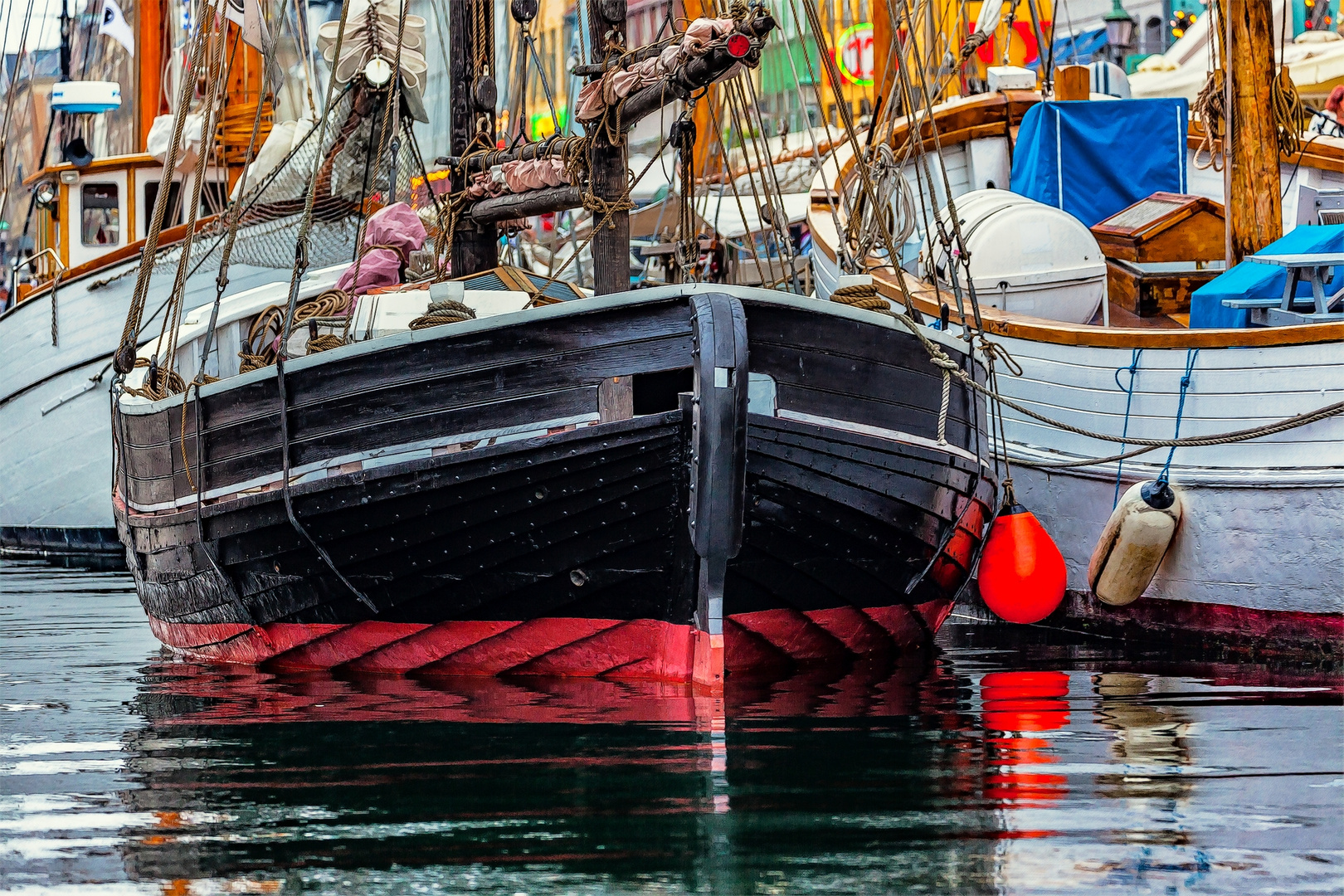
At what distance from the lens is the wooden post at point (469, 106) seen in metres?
10.5

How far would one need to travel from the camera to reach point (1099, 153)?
549 inches

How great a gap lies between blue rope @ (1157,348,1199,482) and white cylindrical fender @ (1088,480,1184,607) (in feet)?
0.29

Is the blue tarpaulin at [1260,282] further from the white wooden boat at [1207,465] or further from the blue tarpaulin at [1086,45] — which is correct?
the blue tarpaulin at [1086,45]

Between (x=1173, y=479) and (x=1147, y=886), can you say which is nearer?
(x=1147, y=886)

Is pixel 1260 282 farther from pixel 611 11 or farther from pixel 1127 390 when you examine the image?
pixel 611 11

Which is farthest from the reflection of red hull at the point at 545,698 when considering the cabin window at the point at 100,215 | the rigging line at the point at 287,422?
the cabin window at the point at 100,215

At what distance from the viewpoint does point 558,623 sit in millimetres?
8305

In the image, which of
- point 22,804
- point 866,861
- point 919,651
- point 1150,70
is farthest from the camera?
point 1150,70

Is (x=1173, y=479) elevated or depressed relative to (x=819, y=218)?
depressed

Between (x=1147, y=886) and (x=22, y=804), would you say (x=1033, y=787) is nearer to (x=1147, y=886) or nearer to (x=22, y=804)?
(x=1147, y=886)

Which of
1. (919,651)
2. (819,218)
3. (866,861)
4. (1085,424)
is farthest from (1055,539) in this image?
(866,861)

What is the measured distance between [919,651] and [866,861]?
485 cm

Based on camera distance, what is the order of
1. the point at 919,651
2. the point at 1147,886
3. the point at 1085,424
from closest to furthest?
the point at 1147,886 < the point at 919,651 < the point at 1085,424

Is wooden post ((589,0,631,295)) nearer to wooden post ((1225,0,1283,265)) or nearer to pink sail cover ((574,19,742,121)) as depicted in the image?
pink sail cover ((574,19,742,121))
